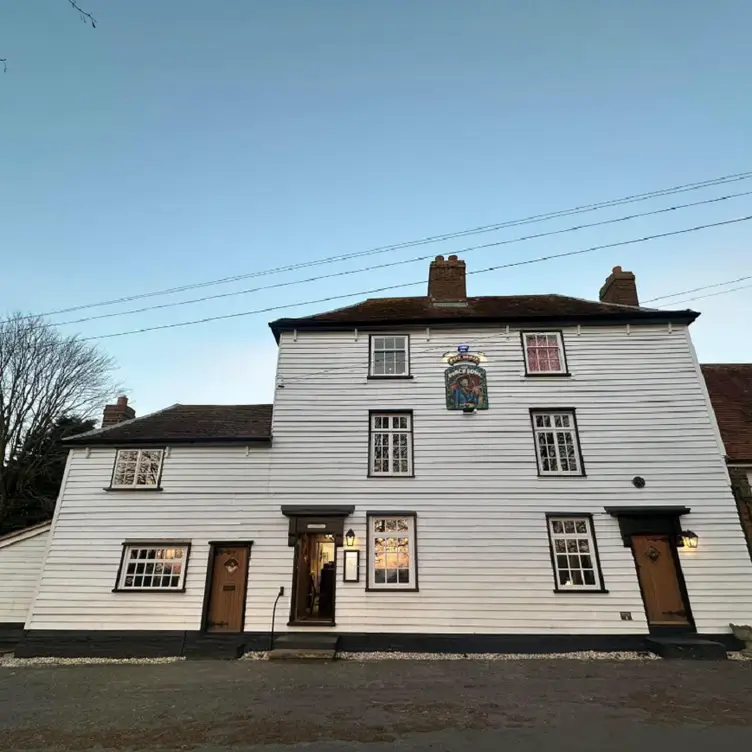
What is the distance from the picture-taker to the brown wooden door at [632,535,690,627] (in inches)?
417

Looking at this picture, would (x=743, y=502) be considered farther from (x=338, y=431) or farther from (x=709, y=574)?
(x=338, y=431)

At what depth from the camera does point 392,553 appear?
11.3 meters

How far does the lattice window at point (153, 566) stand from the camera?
11.2m

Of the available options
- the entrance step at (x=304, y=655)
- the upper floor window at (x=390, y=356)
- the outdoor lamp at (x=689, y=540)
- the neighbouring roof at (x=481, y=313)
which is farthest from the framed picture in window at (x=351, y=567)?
the outdoor lamp at (x=689, y=540)

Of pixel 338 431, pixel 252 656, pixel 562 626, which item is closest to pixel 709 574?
pixel 562 626

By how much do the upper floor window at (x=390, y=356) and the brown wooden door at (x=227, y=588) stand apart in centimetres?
583

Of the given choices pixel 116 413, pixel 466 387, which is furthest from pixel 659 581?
pixel 116 413

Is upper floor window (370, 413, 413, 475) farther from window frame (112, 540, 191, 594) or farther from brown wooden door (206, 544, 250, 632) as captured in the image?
window frame (112, 540, 191, 594)

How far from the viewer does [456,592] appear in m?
10.8

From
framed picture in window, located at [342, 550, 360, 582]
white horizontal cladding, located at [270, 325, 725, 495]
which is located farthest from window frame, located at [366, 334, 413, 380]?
framed picture in window, located at [342, 550, 360, 582]

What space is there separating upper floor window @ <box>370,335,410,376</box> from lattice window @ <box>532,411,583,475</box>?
380 centimetres

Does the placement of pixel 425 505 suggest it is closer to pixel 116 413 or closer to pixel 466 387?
pixel 466 387

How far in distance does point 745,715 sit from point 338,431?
9.08 metres

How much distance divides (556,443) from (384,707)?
7703 millimetres
